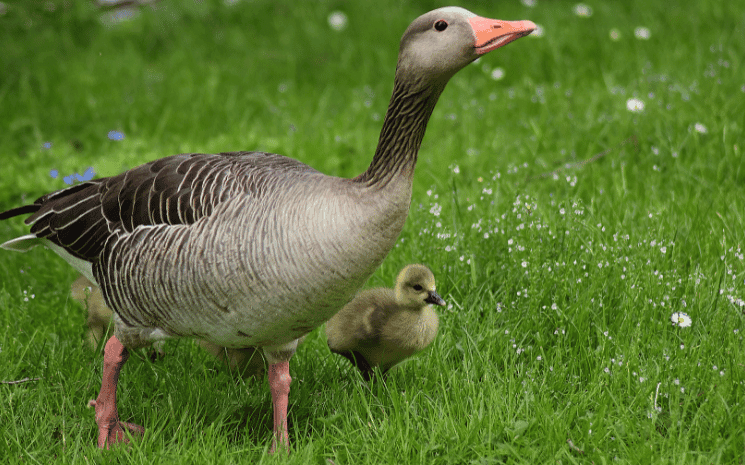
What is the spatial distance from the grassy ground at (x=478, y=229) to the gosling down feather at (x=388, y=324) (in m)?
0.18

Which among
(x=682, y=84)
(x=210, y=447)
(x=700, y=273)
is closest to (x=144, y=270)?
(x=210, y=447)

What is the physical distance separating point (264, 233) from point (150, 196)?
79cm

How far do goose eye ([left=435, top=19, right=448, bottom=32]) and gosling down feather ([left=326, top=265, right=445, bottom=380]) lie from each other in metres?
1.33

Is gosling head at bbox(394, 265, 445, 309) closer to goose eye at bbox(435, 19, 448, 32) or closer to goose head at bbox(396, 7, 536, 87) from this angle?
goose head at bbox(396, 7, 536, 87)

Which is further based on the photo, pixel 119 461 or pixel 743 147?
pixel 743 147

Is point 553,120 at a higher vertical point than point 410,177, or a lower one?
lower

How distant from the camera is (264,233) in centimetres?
319

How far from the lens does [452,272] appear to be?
4.73 metres

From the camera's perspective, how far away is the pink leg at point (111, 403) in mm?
3789

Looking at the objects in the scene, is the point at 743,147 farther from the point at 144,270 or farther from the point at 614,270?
the point at 144,270

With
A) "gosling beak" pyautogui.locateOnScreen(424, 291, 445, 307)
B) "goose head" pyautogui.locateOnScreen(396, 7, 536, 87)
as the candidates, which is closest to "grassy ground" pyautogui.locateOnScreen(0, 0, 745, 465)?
"gosling beak" pyautogui.locateOnScreen(424, 291, 445, 307)

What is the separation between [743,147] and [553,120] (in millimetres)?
1650

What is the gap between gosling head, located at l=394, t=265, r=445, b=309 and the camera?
3912 millimetres

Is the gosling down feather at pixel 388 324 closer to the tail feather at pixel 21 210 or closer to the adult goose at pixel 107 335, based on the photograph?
the adult goose at pixel 107 335
